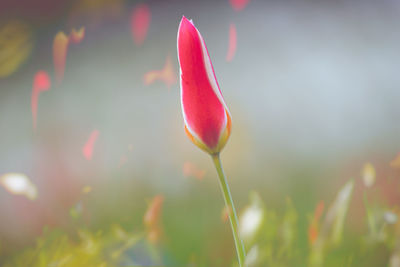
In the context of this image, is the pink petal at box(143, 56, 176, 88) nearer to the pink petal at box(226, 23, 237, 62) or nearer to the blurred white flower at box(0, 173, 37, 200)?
the pink petal at box(226, 23, 237, 62)

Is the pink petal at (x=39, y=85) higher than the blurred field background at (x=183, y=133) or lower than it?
higher

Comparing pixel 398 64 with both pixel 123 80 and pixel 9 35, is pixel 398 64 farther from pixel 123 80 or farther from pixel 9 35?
pixel 9 35

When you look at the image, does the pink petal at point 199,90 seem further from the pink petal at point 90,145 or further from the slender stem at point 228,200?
the pink petal at point 90,145

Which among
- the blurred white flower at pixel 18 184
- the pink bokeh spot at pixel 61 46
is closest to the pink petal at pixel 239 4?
the pink bokeh spot at pixel 61 46

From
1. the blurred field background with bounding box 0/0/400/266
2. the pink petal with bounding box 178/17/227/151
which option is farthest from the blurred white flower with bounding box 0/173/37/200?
the pink petal with bounding box 178/17/227/151

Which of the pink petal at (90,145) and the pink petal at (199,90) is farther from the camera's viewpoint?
the pink petal at (90,145)

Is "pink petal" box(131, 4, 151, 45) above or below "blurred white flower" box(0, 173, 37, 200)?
above

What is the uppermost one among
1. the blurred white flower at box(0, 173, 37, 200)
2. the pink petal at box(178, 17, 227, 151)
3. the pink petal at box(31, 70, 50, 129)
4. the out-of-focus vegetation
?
the pink petal at box(31, 70, 50, 129)

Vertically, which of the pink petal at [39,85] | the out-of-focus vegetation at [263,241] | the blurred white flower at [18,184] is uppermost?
the pink petal at [39,85]
